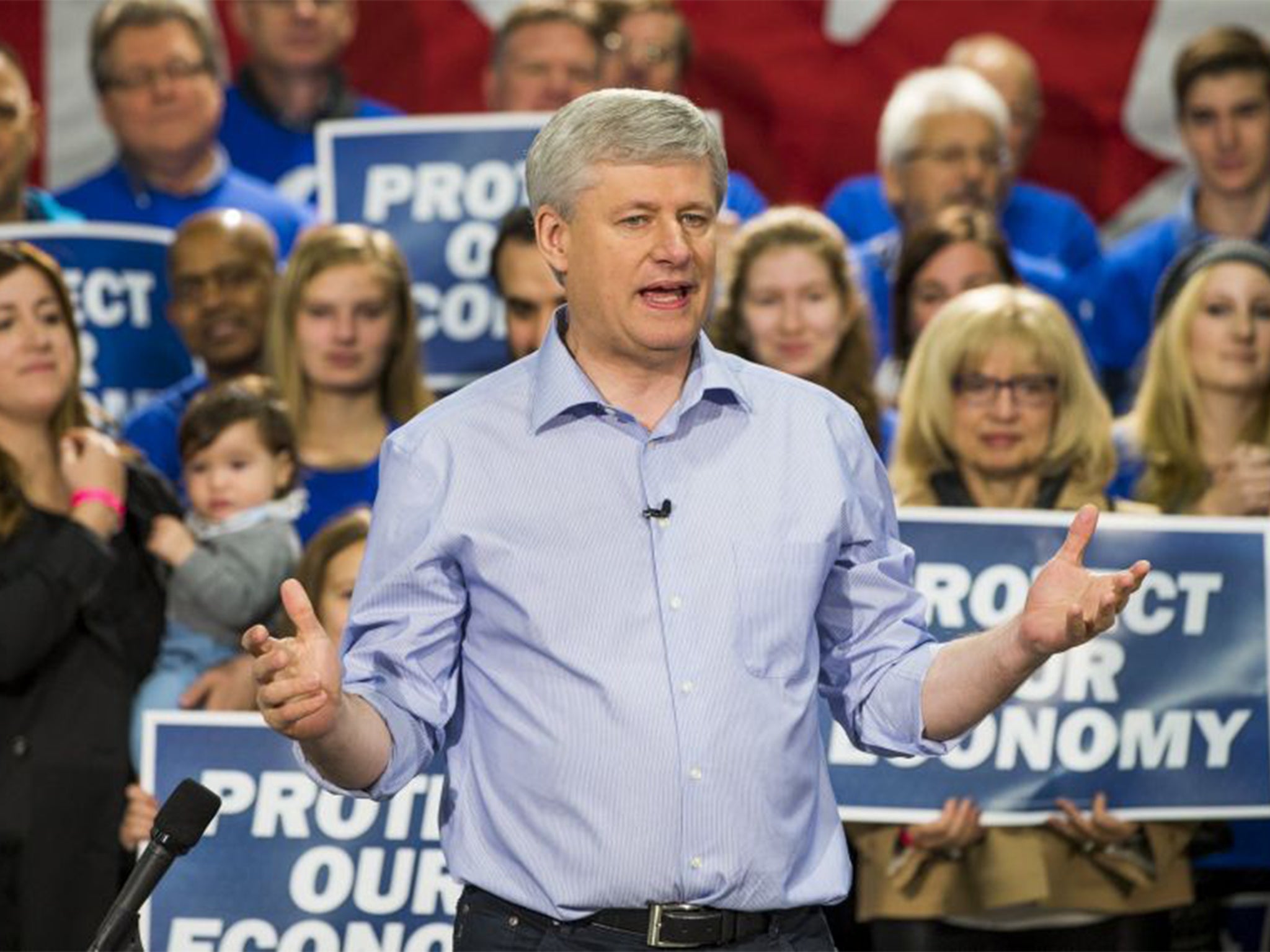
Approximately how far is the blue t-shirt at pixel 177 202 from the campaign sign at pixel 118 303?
0.48 meters

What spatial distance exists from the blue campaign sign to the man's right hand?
307cm

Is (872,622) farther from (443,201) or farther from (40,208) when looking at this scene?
(40,208)

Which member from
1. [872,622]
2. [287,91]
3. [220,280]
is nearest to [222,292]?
[220,280]

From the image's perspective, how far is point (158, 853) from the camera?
8.72 ft

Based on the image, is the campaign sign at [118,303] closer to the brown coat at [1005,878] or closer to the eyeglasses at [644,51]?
the eyeglasses at [644,51]

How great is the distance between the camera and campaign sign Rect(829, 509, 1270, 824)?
4.58 m

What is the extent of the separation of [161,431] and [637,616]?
2.84m

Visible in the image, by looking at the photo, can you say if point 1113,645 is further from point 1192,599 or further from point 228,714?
point 228,714

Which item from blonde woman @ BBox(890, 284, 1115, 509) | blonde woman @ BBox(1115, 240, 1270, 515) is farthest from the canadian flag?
blonde woman @ BBox(890, 284, 1115, 509)

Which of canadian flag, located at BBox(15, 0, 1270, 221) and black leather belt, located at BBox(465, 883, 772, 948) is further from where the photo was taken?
canadian flag, located at BBox(15, 0, 1270, 221)

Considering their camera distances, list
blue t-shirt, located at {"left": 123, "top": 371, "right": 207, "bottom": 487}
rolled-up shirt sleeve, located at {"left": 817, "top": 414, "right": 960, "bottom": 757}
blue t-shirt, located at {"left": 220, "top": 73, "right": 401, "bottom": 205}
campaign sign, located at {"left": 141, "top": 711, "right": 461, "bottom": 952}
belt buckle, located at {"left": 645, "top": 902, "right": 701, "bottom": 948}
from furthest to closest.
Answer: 1. blue t-shirt, located at {"left": 220, "top": 73, "right": 401, "bottom": 205}
2. blue t-shirt, located at {"left": 123, "top": 371, "right": 207, "bottom": 487}
3. campaign sign, located at {"left": 141, "top": 711, "right": 461, "bottom": 952}
4. rolled-up shirt sleeve, located at {"left": 817, "top": 414, "right": 960, "bottom": 757}
5. belt buckle, located at {"left": 645, "top": 902, "right": 701, "bottom": 948}

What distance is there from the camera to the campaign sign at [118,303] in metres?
5.75

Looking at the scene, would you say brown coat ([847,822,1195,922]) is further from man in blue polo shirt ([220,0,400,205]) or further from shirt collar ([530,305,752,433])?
man in blue polo shirt ([220,0,400,205])

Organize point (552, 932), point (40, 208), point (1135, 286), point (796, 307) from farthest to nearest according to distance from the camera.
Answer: point (1135, 286) < point (40, 208) < point (796, 307) < point (552, 932)
